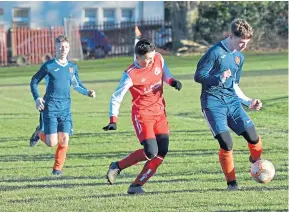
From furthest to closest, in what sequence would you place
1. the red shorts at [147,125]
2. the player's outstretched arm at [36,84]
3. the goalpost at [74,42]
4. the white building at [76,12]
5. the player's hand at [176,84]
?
1. the white building at [76,12]
2. the goalpost at [74,42]
3. the player's outstretched arm at [36,84]
4. the red shorts at [147,125]
5. the player's hand at [176,84]

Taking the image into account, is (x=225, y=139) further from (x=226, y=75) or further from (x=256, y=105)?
(x=226, y=75)

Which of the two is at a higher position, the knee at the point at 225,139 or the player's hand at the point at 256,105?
the player's hand at the point at 256,105

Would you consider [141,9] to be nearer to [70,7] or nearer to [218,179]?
[70,7]

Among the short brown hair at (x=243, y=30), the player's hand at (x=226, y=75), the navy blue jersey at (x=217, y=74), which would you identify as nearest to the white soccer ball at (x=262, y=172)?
the navy blue jersey at (x=217, y=74)

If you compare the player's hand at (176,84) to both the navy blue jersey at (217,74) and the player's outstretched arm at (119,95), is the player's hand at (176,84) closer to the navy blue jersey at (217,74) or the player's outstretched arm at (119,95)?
the navy blue jersey at (217,74)

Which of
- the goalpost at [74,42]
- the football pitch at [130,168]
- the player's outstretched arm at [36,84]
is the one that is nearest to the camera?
the football pitch at [130,168]

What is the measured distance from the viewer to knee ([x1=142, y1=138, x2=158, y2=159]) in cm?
920

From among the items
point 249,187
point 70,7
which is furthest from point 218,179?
point 70,7

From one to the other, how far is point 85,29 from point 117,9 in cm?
622

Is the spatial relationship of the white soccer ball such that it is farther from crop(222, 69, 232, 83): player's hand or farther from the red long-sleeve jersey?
the red long-sleeve jersey

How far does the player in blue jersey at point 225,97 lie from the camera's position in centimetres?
924

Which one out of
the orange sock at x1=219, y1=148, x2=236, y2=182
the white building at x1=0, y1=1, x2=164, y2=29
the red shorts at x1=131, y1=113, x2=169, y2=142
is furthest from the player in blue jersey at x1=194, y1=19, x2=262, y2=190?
the white building at x1=0, y1=1, x2=164, y2=29

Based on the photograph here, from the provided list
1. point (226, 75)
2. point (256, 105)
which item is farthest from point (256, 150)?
point (226, 75)

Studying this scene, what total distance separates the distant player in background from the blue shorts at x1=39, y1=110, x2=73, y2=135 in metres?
1.93
